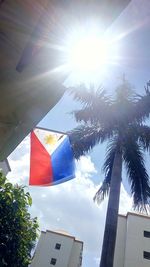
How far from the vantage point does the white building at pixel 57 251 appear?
123 feet

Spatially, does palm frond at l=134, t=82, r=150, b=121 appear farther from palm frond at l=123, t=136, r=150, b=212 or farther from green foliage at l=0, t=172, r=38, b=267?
green foliage at l=0, t=172, r=38, b=267

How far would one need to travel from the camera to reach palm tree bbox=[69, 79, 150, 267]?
40.9 feet

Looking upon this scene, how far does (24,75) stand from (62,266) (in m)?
39.8

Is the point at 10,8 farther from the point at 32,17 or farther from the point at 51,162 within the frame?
the point at 51,162

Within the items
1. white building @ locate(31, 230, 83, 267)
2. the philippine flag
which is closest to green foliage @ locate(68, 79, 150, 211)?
the philippine flag

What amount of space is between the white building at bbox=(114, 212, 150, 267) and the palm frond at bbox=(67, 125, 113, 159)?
653 inches

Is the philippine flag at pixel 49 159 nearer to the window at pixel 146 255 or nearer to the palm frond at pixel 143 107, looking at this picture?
the palm frond at pixel 143 107

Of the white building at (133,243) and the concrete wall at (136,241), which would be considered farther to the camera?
the white building at (133,243)

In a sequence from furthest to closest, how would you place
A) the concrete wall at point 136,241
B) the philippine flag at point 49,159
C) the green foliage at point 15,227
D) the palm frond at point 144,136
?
the concrete wall at point 136,241 < the palm frond at point 144,136 < the philippine flag at point 49,159 < the green foliage at point 15,227

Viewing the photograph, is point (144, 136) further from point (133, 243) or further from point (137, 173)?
point (133, 243)

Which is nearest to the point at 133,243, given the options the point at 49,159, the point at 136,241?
the point at 136,241

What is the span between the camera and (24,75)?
280 centimetres

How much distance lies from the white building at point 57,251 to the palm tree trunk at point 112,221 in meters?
30.5

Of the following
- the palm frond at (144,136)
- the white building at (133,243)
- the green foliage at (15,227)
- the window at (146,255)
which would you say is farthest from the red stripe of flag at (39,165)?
the window at (146,255)
